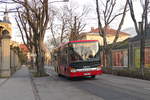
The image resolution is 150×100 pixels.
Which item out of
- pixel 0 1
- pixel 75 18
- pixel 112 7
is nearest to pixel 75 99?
pixel 0 1

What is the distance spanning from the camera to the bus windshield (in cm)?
1978

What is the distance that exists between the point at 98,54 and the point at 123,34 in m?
80.6

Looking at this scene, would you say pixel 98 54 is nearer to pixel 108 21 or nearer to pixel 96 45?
pixel 96 45

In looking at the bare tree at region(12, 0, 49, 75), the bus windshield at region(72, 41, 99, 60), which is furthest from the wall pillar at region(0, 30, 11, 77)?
the bus windshield at region(72, 41, 99, 60)

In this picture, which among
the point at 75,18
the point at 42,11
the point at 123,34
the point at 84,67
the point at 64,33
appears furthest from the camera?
the point at 123,34

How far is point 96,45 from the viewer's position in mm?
20266

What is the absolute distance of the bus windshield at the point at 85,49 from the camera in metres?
19.8

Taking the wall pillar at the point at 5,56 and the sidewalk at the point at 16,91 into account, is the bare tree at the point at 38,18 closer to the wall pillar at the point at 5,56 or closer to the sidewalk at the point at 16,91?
the wall pillar at the point at 5,56

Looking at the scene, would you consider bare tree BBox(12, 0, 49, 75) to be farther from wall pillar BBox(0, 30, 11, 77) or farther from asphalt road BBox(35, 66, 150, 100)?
asphalt road BBox(35, 66, 150, 100)

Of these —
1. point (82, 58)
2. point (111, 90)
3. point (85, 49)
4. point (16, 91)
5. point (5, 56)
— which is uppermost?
point (85, 49)

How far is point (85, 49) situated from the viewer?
19.9 metres

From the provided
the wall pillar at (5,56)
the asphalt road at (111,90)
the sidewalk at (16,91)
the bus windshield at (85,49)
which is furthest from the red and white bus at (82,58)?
the wall pillar at (5,56)

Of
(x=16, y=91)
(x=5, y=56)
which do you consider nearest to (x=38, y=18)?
(x=5, y=56)

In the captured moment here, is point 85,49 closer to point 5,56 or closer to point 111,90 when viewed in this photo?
point 111,90
